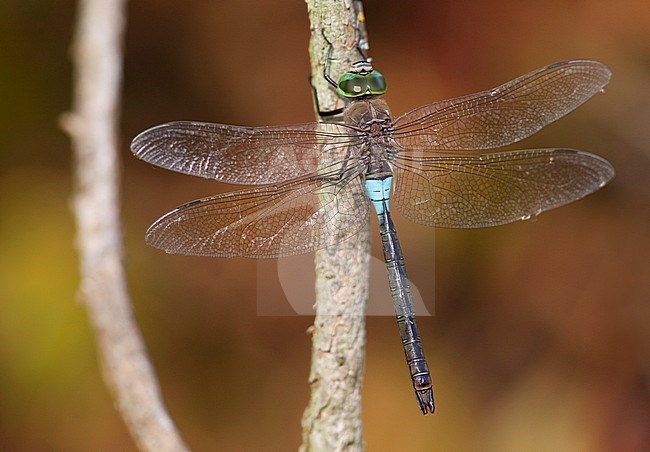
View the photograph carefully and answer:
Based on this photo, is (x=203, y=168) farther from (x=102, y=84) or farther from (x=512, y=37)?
(x=512, y=37)

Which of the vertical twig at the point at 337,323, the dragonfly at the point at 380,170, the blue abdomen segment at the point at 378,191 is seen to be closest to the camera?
the vertical twig at the point at 337,323

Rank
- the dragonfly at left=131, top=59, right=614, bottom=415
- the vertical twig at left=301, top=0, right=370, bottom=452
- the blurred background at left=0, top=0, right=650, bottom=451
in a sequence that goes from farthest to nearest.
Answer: the blurred background at left=0, top=0, right=650, bottom=451, the dragonfly at left=131, top=59, right=614, bottom=415, the vertical twig at left=301, top=0, right=370, bottom=452

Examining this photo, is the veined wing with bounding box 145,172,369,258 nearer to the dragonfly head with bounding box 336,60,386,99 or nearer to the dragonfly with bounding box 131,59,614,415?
the dragonfly with bounding box 131,59,614,415

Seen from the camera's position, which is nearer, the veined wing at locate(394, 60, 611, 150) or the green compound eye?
the green compound eye

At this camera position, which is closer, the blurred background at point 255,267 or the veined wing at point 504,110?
the veined wing at point 504,110

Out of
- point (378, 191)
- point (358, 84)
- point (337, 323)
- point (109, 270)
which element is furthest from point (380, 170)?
point (109, 270)

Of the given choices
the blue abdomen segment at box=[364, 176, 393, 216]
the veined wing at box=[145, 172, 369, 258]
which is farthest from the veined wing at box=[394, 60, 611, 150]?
the veined wing at box=[145, 172, 369, 258]

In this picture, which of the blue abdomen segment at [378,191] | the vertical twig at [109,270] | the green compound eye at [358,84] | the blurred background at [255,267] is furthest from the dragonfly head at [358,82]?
the blurred background at [255,267]

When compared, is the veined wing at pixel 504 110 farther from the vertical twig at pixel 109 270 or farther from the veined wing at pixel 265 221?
the vertical twig at pixel 109 270
